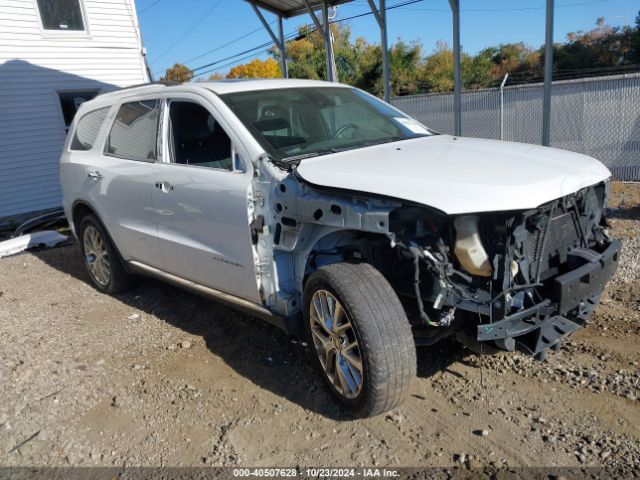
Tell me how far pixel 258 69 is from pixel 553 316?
5303cm

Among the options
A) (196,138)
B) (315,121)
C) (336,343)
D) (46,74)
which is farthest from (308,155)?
(46,74)

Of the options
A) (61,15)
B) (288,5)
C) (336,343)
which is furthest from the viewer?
(61,15)

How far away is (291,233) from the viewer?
3.29m

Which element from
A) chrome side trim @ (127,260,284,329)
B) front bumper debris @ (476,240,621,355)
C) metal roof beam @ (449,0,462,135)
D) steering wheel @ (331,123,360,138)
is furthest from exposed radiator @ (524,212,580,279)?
metal roof beam @ (449,0,462,135)

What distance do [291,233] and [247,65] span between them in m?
54.8

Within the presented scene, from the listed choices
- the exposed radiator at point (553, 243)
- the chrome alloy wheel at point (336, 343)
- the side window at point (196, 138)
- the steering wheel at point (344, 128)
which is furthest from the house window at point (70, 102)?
the exposed radiator at point (553, 243)

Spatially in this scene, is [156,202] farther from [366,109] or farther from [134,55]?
[134,55]

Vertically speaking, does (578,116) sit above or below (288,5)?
below

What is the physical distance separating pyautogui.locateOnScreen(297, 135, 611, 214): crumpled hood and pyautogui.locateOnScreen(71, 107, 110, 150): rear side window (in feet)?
9.48

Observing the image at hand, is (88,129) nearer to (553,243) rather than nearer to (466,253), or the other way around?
(466,253)

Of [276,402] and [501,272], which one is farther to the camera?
[276,402]

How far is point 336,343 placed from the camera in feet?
10.1

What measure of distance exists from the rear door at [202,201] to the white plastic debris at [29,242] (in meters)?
4.90

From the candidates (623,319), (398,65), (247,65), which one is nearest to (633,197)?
(623,319)
